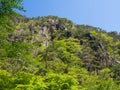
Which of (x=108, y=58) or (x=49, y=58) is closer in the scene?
(x=49, y=58)

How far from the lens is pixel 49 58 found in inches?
1943

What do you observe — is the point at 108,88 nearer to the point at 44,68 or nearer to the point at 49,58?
the point at 44,68

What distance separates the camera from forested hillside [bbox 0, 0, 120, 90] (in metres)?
15.3

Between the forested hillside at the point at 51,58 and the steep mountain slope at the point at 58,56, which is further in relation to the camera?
the steep mountain slope at the point at 58,56

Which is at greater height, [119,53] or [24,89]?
[119,53]

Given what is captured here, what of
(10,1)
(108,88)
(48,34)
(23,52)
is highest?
(48,34)

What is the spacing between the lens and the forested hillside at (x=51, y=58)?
1530cm

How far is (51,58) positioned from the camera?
156 feet

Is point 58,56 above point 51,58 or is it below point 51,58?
above

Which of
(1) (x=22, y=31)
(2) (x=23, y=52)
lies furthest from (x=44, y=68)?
(1) (x=22, y=31)

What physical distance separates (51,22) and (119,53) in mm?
24600

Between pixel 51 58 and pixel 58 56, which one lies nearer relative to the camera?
pixel 58 56

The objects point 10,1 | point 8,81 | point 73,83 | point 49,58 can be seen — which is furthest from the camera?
point 49,58

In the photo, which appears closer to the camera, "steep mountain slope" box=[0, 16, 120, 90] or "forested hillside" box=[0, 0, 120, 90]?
"forested hillside" box=[0, 0, 120, 90]
